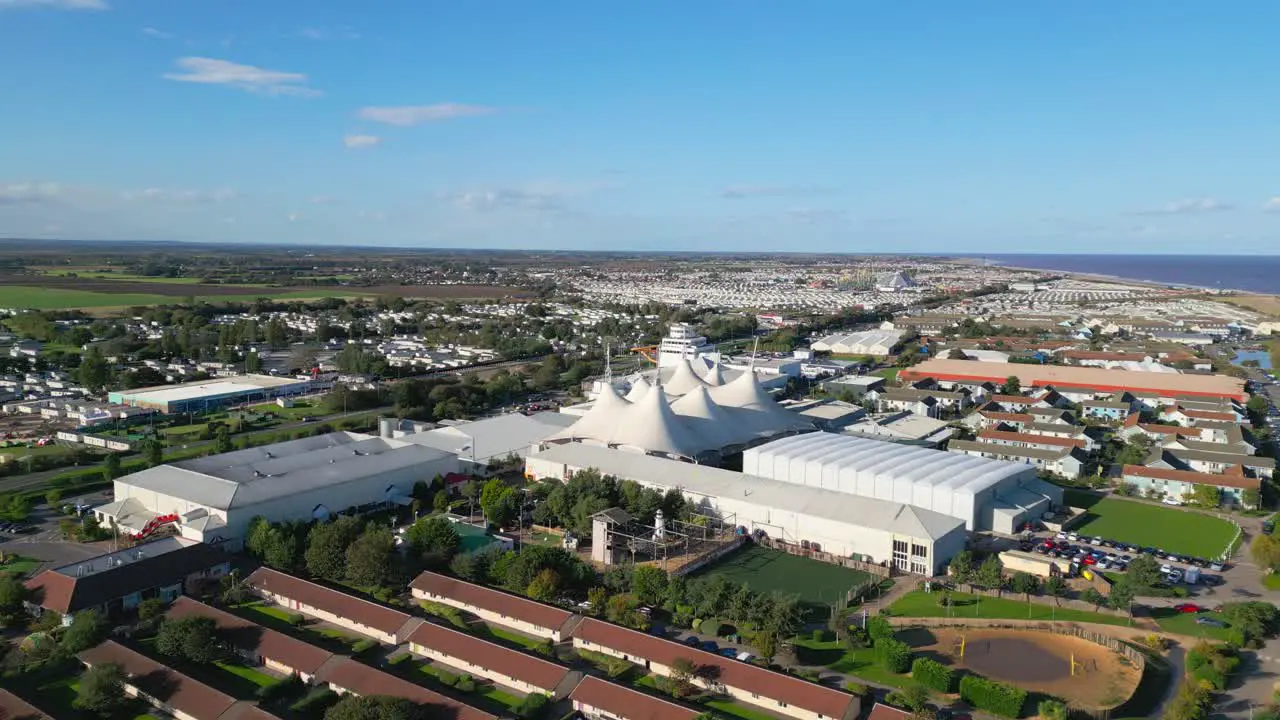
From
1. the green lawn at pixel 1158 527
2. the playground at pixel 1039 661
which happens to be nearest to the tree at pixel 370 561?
the playground at pixel 1039 661

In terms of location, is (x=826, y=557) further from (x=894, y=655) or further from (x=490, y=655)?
(x=490, y=655)

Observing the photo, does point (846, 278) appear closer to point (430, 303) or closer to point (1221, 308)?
point (1221, 308)

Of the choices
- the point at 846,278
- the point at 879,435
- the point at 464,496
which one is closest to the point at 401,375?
the point at 464,496

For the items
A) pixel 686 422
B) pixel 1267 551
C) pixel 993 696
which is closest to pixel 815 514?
pixel 993 696

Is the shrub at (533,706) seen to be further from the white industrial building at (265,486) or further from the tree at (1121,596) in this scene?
the tree at (1121,596)

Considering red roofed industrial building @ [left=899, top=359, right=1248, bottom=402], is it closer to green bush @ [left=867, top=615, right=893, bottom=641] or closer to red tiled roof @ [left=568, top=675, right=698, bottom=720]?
green bush @ [left=867, top=615, right=893, bottom=641]

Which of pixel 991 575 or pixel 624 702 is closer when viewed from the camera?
pixel 624 702
